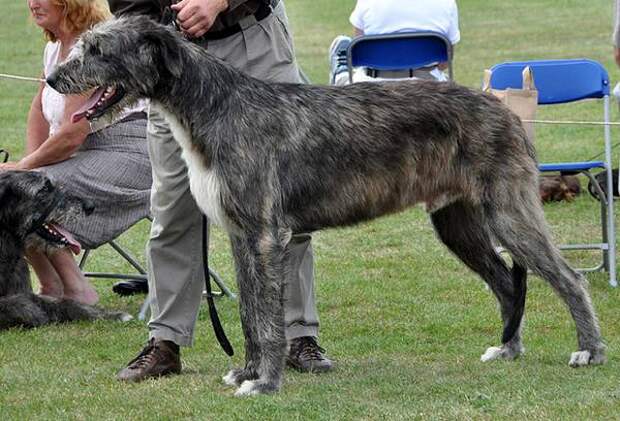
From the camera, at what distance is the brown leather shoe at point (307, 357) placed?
20.2 ft

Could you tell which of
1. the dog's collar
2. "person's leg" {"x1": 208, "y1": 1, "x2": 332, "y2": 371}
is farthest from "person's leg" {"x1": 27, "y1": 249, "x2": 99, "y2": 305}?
"person's leg" {"x1": 208, "y1": 1, "x2": 332, "y2": 371}

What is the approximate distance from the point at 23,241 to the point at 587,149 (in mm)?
7124

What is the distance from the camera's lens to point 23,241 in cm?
766

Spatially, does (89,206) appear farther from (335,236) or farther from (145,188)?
(335,236)

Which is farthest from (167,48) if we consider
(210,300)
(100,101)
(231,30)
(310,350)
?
(310,350)

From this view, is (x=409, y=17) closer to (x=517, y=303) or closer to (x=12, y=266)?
(x=12, y=266)

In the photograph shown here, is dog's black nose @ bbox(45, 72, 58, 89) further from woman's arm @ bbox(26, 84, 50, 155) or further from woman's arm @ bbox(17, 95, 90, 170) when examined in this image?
woman's arm @ bbox(26, 84, 50, 155)

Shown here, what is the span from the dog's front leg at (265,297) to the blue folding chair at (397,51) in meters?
4.45

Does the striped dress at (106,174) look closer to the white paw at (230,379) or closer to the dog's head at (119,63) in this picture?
the white paw at (230,379)

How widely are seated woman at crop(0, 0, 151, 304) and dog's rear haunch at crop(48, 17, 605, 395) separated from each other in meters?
2.22

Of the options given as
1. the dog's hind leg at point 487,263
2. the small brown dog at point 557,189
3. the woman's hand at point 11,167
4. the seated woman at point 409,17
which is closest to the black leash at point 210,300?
the dog's hind leg at point 487,263

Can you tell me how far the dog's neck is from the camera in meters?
7.58

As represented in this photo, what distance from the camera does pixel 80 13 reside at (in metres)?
7.86

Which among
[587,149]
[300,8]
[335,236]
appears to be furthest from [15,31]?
[335,236]
